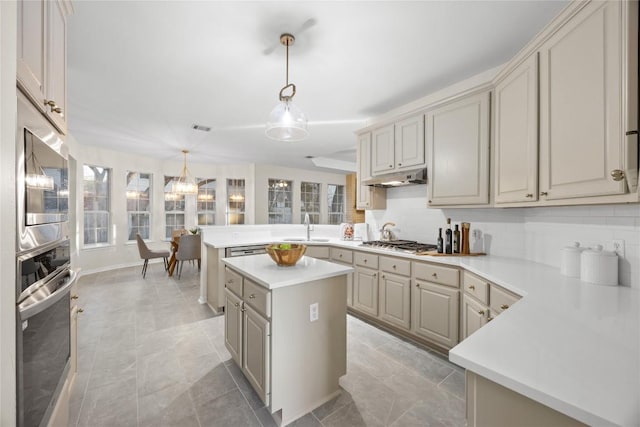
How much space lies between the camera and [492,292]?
1829 millimetres

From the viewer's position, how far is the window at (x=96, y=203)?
5527mm

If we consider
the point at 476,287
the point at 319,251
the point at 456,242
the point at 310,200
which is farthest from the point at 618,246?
the point at 310,200

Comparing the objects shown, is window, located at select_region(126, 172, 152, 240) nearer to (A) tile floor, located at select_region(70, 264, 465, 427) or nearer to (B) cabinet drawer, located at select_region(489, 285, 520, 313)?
(A) tile floor, located at select_region(70, 264, 465, 427)

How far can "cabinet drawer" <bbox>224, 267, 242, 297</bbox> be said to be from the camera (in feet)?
6.36

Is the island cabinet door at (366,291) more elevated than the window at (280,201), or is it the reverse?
the window at (280,201)

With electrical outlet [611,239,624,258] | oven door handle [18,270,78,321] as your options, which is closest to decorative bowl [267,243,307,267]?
oven door handle [18,270,78,321]

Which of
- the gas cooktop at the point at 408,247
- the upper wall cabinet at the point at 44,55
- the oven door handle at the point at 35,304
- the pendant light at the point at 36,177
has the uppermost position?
the upper wall cabinet at the point at 44,55

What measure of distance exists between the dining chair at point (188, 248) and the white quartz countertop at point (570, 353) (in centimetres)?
514

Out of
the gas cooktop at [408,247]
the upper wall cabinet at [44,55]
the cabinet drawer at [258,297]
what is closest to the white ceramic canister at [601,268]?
the gas cooktop at [408,247]

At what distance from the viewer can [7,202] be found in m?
0.58

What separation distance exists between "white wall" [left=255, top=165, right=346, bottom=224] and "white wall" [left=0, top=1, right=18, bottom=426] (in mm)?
6852

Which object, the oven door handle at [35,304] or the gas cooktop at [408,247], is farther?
the gas cooktop at [408,247]

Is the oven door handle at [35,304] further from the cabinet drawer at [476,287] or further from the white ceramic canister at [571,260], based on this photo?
the white ceramic canister at [571,260]

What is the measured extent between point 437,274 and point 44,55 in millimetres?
2856
